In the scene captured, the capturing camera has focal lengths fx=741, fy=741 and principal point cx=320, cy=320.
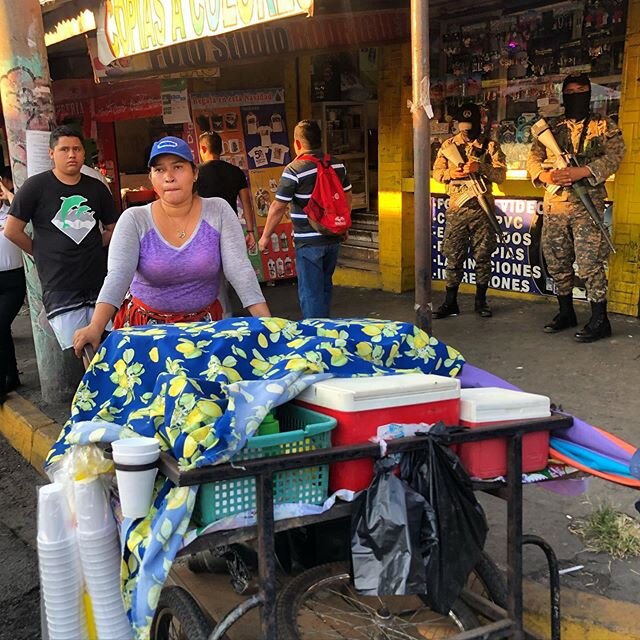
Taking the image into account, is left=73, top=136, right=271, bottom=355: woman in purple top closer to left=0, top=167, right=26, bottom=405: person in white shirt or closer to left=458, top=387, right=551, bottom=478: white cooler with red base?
left=458, top=387, right=551, bottom=478: white cooler with red base

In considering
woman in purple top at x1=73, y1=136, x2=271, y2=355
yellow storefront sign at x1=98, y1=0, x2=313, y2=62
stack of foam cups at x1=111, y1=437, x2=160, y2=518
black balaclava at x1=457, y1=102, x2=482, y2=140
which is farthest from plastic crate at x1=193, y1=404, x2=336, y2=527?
black balaclava at x1=457, y1=102, x2=482, y2=140

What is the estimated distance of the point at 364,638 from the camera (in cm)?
257

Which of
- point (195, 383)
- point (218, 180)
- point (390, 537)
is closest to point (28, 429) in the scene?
point (218, 180)

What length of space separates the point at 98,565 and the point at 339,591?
33.9 inches

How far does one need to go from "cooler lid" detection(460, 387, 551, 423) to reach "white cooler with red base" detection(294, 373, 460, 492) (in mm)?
71

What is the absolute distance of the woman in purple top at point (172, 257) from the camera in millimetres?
3145

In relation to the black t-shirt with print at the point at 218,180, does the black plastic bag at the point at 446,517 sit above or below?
below

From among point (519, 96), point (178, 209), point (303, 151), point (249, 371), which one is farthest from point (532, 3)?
point (249, 371)

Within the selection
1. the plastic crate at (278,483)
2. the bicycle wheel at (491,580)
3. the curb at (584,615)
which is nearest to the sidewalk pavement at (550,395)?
the curb at (584,615)

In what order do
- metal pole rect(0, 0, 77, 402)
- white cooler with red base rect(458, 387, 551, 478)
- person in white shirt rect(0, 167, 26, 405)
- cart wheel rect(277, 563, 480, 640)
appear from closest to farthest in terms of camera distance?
white cooler with red base rect(458, 387, 551, 478)
cart wheel rect(277, 563, 480, 640)
metal pole rect(0, 0, 77, 402)
person in white shirt rect(0, 167, 26, 405)

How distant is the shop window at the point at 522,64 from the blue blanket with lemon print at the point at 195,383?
205 inches

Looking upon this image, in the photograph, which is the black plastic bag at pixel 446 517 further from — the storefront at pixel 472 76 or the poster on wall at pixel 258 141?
the poster on wall at pixel 258 141

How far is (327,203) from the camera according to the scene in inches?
228

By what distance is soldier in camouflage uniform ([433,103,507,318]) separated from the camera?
7.11 m
